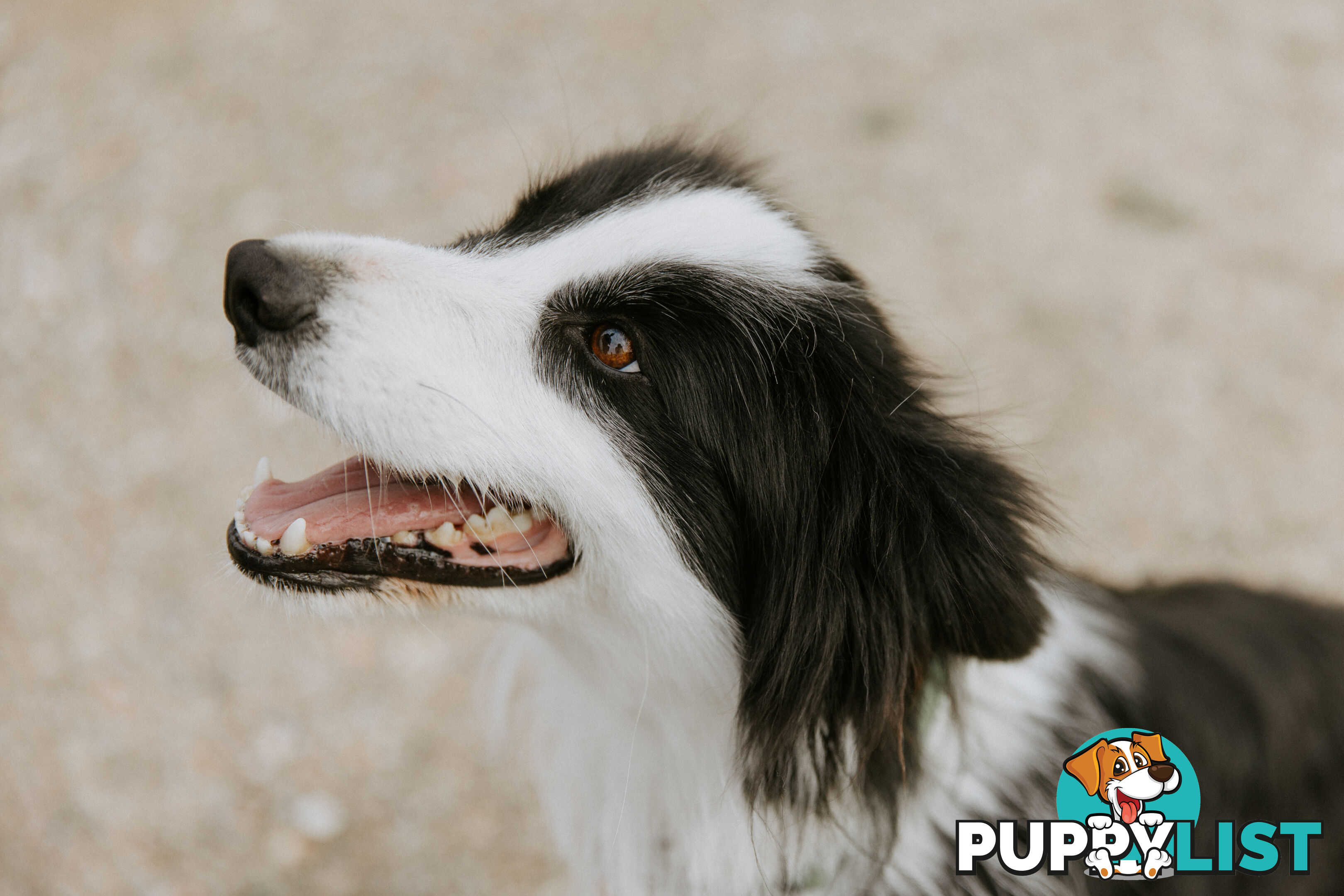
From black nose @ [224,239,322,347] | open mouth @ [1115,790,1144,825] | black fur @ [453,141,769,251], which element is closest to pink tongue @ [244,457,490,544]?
black nose @ [224,239,322,347]

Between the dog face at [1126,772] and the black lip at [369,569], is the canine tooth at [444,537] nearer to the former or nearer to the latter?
the black lip at [369,569]

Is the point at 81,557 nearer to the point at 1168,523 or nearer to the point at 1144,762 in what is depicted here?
the point at 1144,762

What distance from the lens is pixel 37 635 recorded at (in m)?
3.93

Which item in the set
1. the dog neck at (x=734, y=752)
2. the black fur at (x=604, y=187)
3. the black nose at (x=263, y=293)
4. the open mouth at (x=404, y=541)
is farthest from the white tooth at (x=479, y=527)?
the black fur at (x=604, y=187)

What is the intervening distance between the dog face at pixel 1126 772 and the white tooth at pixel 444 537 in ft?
4.69

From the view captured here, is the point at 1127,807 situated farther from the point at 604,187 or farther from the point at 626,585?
the point at 604,187

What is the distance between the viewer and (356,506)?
208cm

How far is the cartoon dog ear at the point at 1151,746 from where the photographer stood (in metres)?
2.25

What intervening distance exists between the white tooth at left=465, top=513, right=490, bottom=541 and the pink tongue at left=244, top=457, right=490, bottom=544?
0.02 meters

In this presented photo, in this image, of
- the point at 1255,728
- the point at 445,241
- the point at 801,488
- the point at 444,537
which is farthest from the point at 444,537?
the point at 445,241

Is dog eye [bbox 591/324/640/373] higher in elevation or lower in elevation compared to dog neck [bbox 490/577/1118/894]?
higher

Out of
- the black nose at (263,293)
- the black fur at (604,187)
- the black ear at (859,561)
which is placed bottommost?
the black ear at (859,561)

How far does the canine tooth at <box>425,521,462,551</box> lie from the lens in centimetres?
203

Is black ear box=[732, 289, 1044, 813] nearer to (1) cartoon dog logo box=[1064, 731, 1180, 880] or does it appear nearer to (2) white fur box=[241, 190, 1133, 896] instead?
(2) white fur box=[241, 190, 1133, 896]
